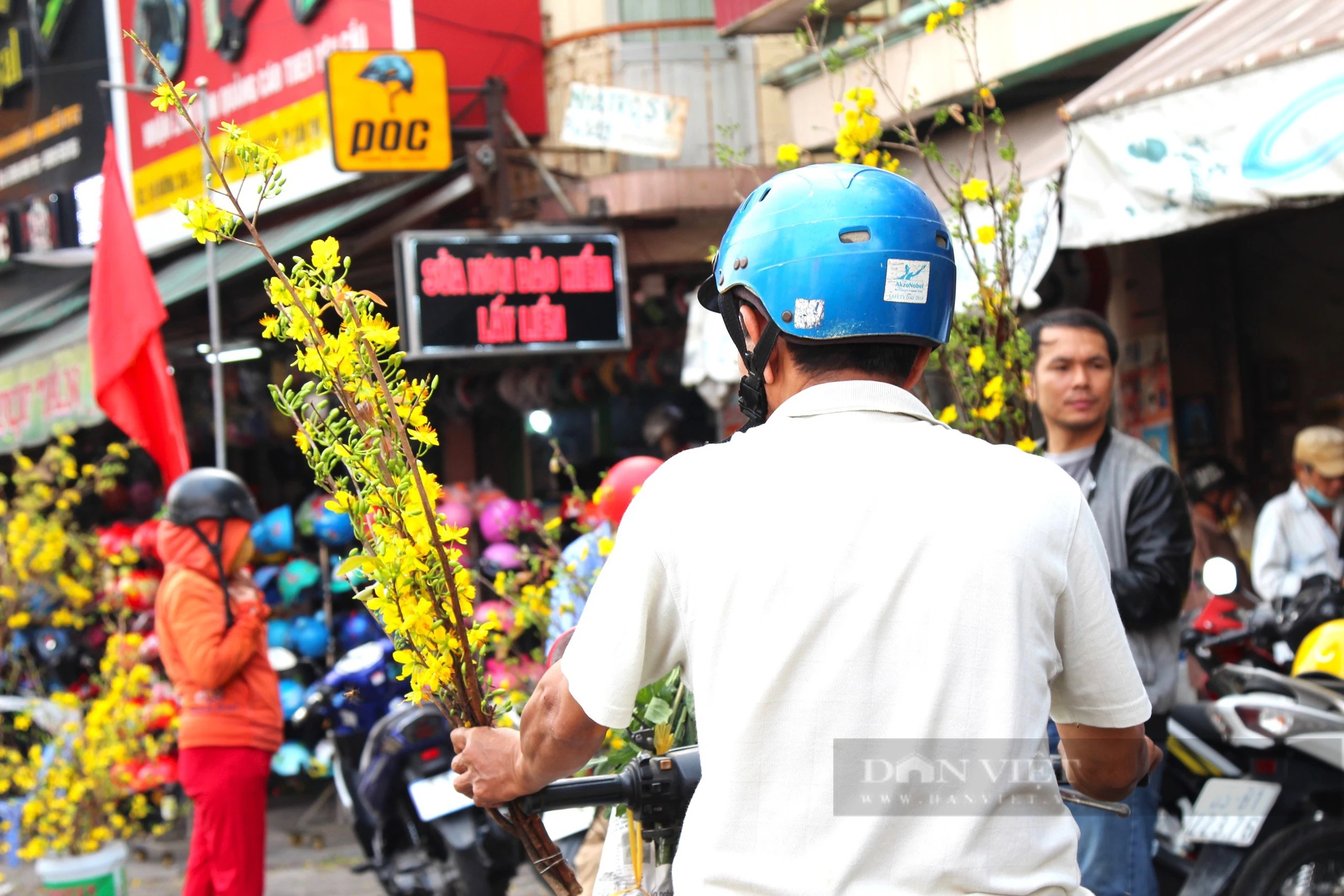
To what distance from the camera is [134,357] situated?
721 cm

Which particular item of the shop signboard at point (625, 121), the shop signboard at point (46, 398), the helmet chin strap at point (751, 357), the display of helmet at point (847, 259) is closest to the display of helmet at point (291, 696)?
the shop signboard at point (46, 398)

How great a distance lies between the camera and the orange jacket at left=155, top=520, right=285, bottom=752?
16.8ft

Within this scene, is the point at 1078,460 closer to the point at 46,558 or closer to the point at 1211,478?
the point at 1211,478

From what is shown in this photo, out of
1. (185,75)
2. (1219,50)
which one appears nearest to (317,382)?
(1219,50)

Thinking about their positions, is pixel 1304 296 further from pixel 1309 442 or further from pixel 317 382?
pixel 317 382

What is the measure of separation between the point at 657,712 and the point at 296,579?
7001 millimetres

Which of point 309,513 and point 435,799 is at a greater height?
point 309,513

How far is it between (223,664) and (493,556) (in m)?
2.97

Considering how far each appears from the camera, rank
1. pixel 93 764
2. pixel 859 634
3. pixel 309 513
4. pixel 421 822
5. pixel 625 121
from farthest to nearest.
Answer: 1. pixel 309 513
2. pixel 625 121
3. pixel 93 764
4. pixel 421 822
5. pixel 859 634

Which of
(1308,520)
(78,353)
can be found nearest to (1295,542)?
(1308,520)

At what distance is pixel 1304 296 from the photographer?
7.48 m

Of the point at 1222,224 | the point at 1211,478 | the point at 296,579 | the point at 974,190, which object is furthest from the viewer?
the point at 296,579

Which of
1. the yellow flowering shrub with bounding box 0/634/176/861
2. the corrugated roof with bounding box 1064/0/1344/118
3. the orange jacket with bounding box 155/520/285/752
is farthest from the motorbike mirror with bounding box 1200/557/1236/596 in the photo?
the yellow flowering shrub with bounding box 0/634/176/861

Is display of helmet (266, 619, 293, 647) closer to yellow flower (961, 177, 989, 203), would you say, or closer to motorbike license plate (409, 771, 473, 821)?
motorbike license plate (409, 771, 473, 821)
